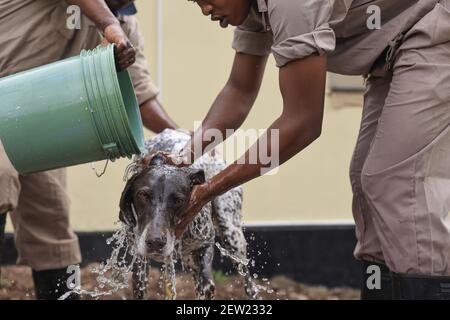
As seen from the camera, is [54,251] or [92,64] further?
[54,251]

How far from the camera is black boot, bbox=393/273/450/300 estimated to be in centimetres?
344

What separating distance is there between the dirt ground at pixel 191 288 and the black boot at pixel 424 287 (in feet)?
8.50

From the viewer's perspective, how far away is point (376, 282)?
3.80m

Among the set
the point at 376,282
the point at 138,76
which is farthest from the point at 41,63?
the point at 376,282

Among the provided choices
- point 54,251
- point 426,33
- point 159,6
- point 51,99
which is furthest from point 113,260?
point 159,6

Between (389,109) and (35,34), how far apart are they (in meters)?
1.82

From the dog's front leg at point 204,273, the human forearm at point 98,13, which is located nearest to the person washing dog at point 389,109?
the human forearm at point 98,13

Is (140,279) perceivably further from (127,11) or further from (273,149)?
(273,149)

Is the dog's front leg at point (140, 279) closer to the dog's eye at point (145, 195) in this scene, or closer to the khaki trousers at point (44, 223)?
the khaki trousers at point (44, 223)

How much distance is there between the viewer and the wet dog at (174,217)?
3.95m

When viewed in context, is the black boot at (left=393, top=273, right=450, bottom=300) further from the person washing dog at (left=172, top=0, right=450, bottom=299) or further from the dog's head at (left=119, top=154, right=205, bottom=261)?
the dog's head at (left=119, top=154, right=205, bottom=261)
